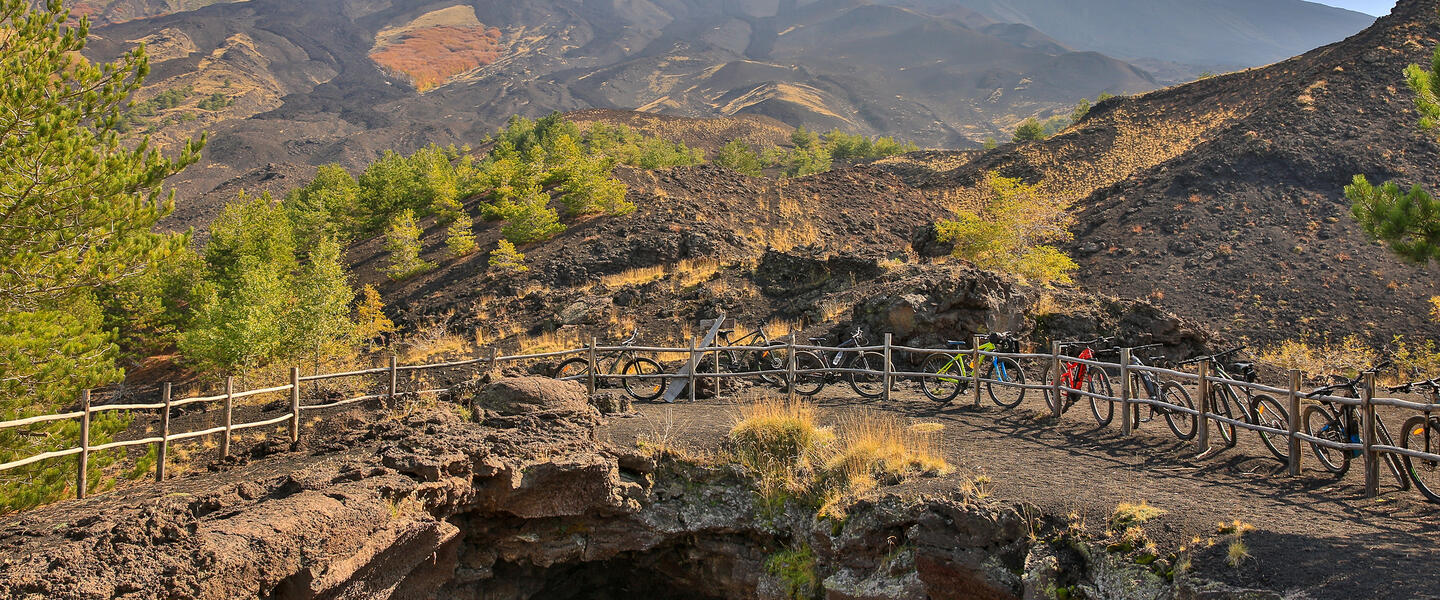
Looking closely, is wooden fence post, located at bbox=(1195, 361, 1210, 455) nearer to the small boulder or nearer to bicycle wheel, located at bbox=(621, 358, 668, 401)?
the small boulder

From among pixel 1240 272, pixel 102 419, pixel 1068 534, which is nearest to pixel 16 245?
pixel 102 419

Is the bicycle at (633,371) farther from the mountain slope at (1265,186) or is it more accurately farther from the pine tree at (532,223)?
the pine tree at (532,223)

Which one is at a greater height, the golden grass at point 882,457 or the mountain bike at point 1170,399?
the mountain bike at point 1170,399

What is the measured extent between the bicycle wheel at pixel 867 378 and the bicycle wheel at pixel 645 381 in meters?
3.33

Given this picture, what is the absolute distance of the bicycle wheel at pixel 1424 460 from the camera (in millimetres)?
6504

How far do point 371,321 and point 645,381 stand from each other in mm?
13308

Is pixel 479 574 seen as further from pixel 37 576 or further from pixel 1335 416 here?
pixel 1335 416

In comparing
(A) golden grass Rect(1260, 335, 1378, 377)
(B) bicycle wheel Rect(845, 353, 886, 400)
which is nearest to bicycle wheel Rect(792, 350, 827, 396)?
(B) bicycle wheel Rect(845, 353, 886, 400)

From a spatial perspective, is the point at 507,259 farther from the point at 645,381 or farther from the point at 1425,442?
the point at 1425,442

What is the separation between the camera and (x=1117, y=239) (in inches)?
1217

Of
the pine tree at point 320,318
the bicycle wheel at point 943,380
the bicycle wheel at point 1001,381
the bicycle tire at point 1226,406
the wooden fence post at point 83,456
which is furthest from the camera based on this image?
the pine tree at point 320,318

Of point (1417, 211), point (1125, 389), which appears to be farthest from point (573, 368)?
point (1417, 211)

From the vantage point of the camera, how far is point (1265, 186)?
104ft

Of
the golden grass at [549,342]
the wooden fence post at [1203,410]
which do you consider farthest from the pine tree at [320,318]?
the wooden fence post at [1203,410]
